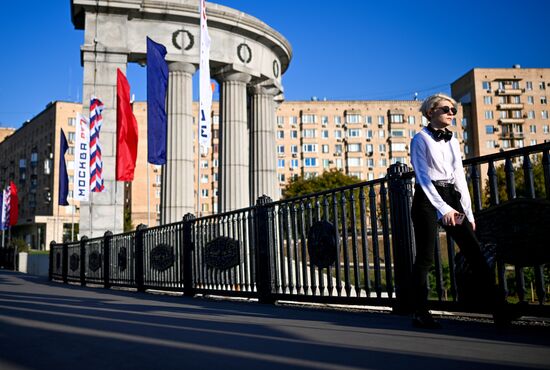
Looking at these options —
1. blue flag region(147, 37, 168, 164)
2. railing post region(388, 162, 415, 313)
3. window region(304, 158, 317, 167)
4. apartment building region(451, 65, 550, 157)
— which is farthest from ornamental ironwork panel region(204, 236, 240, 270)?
apartment building region(451, 65, 550, 157)

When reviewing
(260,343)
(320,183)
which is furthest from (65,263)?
(320,183)

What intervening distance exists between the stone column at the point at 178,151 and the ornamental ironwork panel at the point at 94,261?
4337 mm

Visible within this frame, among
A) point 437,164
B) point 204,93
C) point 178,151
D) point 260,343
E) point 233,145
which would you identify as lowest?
point 260,343

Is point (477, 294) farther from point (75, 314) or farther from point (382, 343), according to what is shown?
point (75, 314)

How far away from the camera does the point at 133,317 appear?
5.54m

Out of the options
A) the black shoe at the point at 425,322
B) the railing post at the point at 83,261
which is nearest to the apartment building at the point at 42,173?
the railing post at the point at 83,261

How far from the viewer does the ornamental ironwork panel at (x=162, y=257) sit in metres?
10.9

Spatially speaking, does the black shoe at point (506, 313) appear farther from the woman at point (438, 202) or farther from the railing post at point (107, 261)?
the railing post at point (107, 261)

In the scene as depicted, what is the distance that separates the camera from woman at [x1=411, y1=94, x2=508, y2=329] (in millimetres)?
4219

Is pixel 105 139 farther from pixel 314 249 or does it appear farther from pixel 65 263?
pixel 314 249

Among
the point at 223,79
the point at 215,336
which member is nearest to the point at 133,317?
the point at 215,336

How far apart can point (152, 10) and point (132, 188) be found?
6285 cm

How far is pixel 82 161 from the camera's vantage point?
18672mm

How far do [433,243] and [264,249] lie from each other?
4.06 metres
